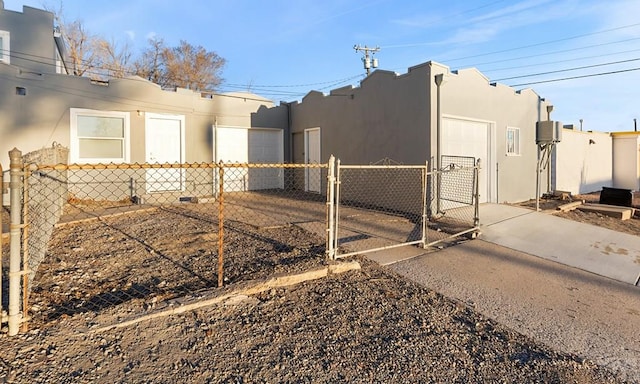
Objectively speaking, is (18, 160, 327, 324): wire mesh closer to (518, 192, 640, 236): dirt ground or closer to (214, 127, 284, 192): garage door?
(214, 127, 284, 192): garage door

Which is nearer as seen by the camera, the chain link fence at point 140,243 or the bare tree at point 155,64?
the chain link fence at point 140,243

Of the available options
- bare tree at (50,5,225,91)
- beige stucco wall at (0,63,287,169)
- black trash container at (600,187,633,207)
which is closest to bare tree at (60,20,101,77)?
bare tree at (50,5,225,91)

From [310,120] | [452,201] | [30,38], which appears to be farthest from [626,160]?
[30,38]

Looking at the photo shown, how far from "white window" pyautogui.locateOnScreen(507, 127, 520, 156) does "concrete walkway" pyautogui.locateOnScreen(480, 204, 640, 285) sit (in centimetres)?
252

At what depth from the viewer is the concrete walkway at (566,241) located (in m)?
5.71

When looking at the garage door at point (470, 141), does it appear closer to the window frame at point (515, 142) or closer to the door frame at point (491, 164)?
the door frame at point (491, 164)

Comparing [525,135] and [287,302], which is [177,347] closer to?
[287,302]

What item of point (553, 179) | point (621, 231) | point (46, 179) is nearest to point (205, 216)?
point (46, 179)

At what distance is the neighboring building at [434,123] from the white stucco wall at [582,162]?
3.46 metres

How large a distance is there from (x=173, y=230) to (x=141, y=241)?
2.62ft

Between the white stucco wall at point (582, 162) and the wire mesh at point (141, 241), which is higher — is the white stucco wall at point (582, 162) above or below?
above

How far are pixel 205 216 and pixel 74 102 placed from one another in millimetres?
5517

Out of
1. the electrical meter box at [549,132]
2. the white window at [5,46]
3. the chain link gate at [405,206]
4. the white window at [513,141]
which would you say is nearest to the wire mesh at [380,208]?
the chain link gate at [405,206]

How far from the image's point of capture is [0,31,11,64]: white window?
433 inches
